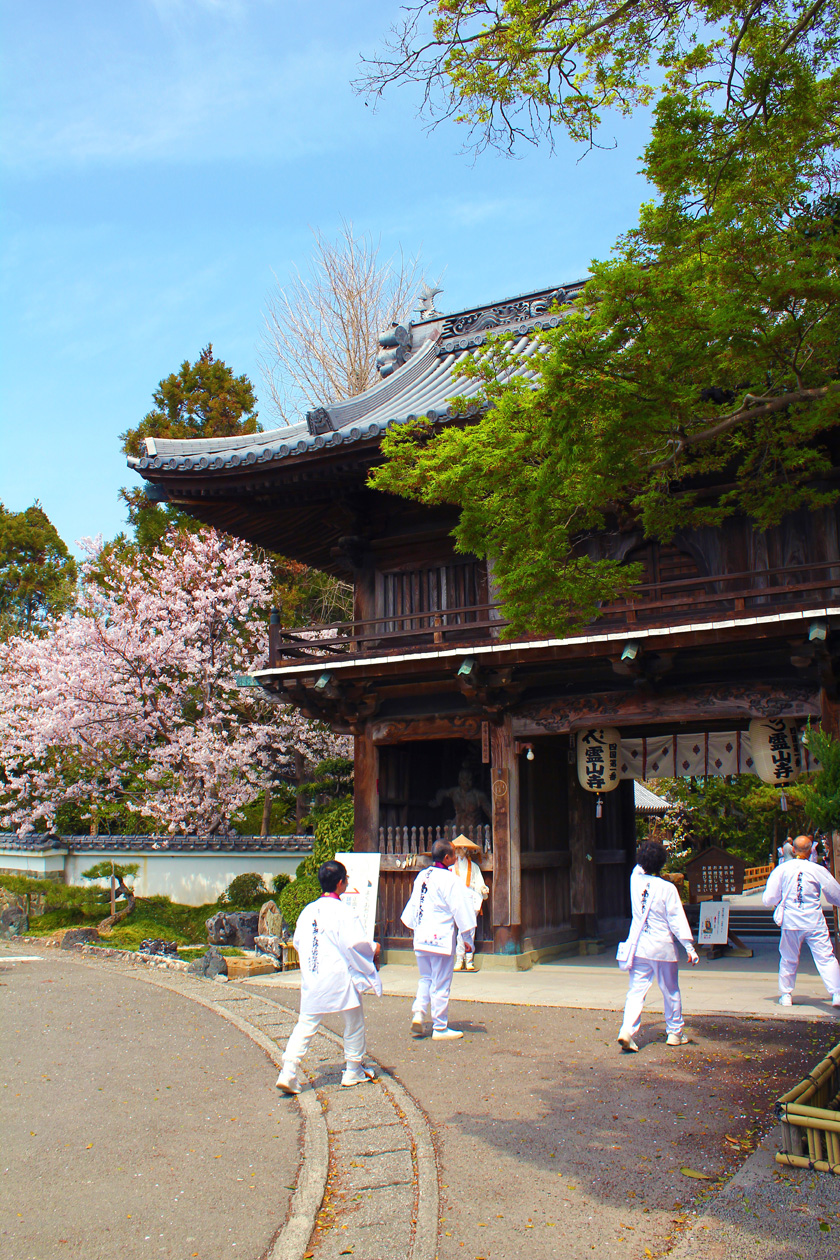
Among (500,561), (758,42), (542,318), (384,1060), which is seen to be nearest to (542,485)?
(500,561)

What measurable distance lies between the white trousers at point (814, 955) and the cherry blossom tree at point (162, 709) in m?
12.4

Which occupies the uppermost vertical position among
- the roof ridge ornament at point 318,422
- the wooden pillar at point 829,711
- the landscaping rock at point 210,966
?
the roof ridge ornament at point 318,422

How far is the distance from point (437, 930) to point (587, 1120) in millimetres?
2673

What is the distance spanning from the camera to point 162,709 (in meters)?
19.8

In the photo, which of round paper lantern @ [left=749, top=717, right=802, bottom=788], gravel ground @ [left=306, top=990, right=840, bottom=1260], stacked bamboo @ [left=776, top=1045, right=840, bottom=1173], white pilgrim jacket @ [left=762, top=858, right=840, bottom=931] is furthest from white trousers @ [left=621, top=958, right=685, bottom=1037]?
round paper lantern @ [left=749, top=717, right=802, bottom=788]

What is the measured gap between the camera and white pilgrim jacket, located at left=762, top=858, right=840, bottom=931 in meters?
8.70

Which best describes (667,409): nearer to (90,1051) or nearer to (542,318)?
(90,1051)

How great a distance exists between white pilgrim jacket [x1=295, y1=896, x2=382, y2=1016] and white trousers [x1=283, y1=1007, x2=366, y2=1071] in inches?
2.8

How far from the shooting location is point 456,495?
645cm

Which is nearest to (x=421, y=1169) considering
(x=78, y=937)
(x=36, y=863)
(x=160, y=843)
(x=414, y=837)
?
(x=414, y=837)

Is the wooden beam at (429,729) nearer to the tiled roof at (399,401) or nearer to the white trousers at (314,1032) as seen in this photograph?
the tiled roof at (399,401)

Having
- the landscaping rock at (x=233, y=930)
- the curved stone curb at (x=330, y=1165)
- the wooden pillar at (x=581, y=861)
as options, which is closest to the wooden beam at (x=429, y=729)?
the wooden pillar at (x=581, y=861)

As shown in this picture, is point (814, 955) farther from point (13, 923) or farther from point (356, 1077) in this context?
point (13, 923)

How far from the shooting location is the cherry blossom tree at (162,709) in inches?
764
